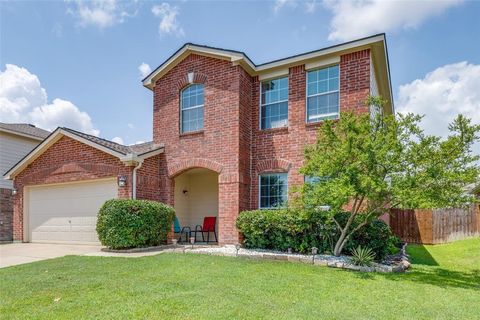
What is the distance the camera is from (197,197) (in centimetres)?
1450

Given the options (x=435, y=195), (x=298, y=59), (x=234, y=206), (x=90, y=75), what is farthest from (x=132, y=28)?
(x=435, y=195)

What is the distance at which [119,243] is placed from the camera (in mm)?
9758

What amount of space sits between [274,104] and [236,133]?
1860 mm

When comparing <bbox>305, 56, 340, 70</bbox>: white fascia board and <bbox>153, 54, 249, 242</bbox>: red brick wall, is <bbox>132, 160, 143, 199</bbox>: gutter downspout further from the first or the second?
<bbox>305, 56, 340, 70</bbox>: white fascia board

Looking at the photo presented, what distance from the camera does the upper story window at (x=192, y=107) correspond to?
12.1 metres

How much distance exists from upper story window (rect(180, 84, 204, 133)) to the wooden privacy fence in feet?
30.5

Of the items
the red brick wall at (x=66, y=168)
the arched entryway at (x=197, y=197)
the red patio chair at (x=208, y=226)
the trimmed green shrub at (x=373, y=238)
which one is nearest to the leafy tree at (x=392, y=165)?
the trimmed green shrub at (x=373, y=238)

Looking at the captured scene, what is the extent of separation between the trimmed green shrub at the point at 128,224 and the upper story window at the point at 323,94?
598 cm

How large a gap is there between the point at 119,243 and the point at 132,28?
24.3 feet

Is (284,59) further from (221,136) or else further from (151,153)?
(151,153)

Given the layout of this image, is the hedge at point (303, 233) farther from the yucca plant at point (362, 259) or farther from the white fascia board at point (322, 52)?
the white fascia board at point (322, 52)

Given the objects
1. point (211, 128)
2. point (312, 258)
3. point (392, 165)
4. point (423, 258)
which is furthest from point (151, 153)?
point (423, 258)

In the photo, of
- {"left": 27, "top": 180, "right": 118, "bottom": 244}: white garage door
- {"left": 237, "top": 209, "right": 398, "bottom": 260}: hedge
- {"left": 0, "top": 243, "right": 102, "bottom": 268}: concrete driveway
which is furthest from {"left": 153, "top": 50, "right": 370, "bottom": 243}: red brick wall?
{"left": 0, "top": 243, "right": 102, "bottom": 268}: concrete driveway

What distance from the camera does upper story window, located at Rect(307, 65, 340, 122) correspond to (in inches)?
420
